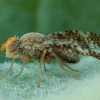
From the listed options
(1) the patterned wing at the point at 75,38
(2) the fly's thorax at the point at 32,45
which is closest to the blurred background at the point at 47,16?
(1) the patterned wing at the point at 75,38

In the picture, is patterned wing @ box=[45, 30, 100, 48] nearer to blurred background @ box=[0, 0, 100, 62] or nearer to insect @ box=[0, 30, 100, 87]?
insect @ box=[0, 30, 100, 87]

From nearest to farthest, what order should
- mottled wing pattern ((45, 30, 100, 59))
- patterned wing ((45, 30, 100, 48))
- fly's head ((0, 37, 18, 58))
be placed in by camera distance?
mottled wing pattern ((45, 30, 100, 59)) → patterned wing ((45, 30, 100, 48)) → fly's head ((0, 37, 18, 58))

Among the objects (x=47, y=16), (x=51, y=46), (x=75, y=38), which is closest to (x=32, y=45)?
(x=51, y=46)

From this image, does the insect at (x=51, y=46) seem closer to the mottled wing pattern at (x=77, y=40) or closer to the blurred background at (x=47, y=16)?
the mottled wing pattern at (x=77, y=40)

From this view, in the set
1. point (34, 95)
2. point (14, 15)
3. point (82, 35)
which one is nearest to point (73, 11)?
point (14, 15)

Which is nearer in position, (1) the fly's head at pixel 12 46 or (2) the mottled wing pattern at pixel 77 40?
(2) the mottled wing pattern at pixel 77 40

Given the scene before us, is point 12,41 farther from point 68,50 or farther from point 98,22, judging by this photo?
point 98,22

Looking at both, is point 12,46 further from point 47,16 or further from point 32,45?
point 47,16

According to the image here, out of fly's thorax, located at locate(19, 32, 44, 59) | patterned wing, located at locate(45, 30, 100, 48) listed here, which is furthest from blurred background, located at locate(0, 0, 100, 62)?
fly's thorax, located at locate(19, 32, 44, 59)
